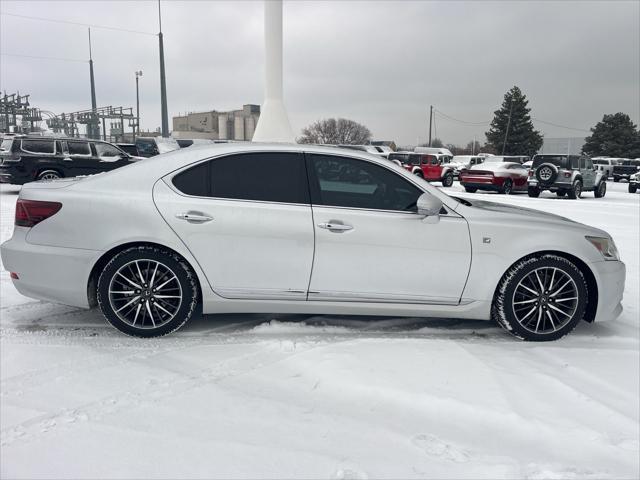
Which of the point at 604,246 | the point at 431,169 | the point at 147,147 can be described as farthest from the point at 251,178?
the point at 147,147

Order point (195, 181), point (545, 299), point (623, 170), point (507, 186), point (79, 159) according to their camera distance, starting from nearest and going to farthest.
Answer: point (195, 181) < point (545, 299) < point (79, 159) < point (507, 186) < point (623, 170)

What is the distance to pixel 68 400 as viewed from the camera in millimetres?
2689

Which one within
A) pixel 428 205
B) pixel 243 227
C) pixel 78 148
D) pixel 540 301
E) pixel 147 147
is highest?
pixel 147 147

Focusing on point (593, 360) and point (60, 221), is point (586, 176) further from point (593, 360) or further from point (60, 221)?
point (60, 221)

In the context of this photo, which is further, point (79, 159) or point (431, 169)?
point (431, 169)

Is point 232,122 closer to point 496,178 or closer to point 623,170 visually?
point 623,170

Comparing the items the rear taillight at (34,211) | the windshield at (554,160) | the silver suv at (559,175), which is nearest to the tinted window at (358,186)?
the rear taillight at (34,211)

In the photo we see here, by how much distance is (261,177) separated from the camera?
3709mm

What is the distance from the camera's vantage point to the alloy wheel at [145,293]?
355 cm

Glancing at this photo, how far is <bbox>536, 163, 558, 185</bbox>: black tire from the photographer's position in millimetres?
17688

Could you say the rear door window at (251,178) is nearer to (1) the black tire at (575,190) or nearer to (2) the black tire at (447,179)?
(1) the black tire at (575,190)

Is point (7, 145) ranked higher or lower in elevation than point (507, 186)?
higher

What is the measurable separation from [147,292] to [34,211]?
1.01 meters

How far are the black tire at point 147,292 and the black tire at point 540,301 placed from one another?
2343 millimetres
